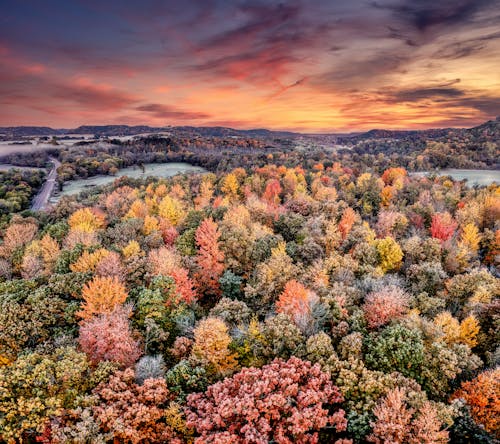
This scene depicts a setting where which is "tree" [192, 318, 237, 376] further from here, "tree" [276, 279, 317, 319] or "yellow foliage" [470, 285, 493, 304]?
"yellow foliage" [470, 285, 493, 304]

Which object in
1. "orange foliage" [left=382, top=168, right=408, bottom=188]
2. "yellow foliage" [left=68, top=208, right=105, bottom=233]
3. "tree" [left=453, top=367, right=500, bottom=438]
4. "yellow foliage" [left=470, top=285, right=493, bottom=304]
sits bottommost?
"tree" [left=453, top=367, right=500, bottom=438]

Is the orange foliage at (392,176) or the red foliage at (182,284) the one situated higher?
the orange foliage at (392,176)

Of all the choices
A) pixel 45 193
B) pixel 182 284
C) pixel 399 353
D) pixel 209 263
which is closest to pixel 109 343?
pixel 182 284

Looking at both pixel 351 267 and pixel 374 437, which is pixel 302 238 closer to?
pixel 351 267

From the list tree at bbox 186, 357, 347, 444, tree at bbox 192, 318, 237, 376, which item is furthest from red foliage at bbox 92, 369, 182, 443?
tree at bbox 192, 318, 237, 376

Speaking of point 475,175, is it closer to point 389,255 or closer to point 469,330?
point 389,255

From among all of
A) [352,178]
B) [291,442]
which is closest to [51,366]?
[291,442]

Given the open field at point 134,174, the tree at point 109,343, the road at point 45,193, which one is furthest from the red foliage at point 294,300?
the open field at point 134,174

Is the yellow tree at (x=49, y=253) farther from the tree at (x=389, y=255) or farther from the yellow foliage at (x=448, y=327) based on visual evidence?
the yellow foliage at (x=448, y=327)
